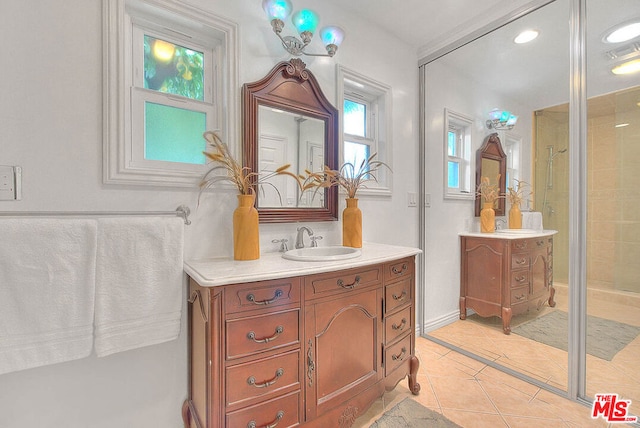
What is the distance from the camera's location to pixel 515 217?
75.0 inches

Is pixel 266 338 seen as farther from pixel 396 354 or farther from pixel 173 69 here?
pixel 173 69

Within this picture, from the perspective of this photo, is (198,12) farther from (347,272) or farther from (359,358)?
Answer: (359,358)

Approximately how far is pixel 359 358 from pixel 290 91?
60.3 inches

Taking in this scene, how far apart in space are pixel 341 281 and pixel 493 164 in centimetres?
161

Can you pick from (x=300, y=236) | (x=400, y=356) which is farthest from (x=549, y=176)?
(x=300, y=236)

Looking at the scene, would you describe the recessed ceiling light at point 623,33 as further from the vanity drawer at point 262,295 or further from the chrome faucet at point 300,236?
the vanity drawer at point 262,295

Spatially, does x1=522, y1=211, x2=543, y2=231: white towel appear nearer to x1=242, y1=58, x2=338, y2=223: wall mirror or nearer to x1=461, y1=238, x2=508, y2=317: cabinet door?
x1=461, y1=238, x2=508, y2=317: cabinet door


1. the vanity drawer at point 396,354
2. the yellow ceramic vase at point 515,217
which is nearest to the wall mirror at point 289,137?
the vanity drawer at point 396,354

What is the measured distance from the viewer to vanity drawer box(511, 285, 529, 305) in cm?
196

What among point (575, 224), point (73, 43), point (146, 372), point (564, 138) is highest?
point (73, 43)

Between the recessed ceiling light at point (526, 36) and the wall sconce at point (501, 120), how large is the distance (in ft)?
1.48

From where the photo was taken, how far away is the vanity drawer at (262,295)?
98 centimetres

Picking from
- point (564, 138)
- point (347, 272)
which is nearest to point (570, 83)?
point (564, 138)

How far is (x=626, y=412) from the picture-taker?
1450mm
